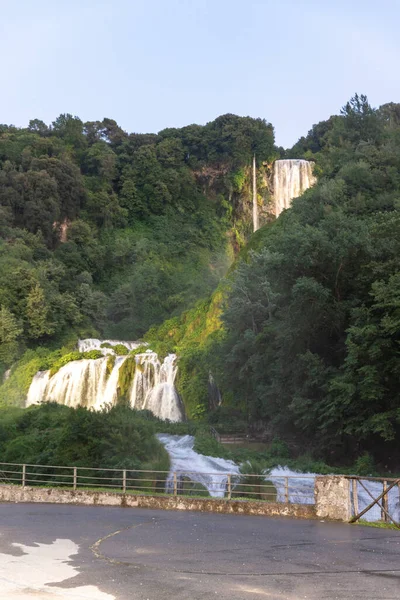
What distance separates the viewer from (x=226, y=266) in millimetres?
90562

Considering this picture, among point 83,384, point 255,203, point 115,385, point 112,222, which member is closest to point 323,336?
point 115,385

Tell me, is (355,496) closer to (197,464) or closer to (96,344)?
(197,464)

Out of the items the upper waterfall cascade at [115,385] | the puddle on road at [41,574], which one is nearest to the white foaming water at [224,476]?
the upper waterfall cascade at [115,385]

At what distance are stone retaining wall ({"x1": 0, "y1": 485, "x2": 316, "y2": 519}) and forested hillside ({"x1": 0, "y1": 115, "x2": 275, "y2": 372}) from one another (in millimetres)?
44409

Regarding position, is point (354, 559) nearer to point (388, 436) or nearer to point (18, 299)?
point (388, 436)

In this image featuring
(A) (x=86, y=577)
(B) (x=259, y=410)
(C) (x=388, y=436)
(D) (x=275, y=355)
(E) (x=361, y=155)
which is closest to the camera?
(A) (x=86, y=577)

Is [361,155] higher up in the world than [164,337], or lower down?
higher up

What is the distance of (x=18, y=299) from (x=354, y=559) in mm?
61649

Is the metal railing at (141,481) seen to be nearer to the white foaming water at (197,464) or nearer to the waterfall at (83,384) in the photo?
the white foaming water at (197,464)

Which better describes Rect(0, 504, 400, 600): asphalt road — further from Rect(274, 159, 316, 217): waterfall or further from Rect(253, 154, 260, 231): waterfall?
Rect(253, 154, 260, 231): waterfall

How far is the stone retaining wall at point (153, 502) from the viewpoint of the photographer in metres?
18.5

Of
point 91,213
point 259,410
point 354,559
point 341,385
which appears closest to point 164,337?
point 259,410

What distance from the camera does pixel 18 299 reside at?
70.2 m

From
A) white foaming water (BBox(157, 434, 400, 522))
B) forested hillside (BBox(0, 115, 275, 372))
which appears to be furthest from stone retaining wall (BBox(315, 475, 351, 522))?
forested hillside (BBox(0, 115, 275, 372))
